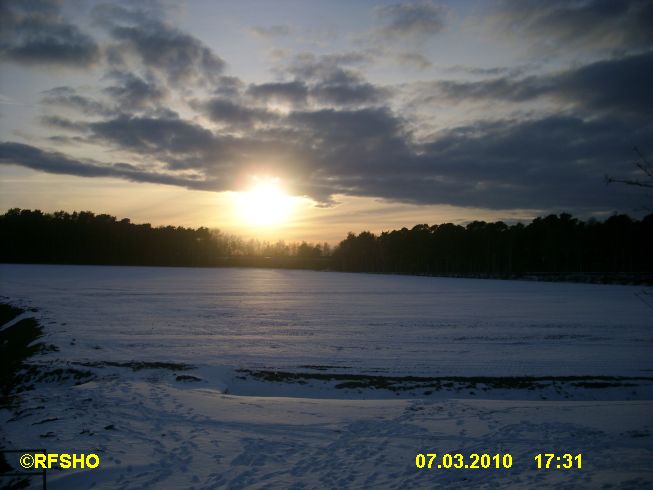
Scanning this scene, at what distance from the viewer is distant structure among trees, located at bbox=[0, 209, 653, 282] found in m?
114

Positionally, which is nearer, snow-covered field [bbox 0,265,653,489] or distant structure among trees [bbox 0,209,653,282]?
snow-covered field [bbox 0,265,653,489]

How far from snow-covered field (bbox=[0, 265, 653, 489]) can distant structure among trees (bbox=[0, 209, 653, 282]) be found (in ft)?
256

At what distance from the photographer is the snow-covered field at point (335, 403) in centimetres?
859

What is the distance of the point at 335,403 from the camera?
12.9m

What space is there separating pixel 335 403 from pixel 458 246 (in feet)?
521

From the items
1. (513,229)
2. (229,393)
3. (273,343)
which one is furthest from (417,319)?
(513,229)

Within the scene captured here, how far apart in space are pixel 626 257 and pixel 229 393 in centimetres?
13039

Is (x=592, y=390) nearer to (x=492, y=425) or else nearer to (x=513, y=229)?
(x=492, y=425)

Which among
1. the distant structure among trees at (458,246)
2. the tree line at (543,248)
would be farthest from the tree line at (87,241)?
the tree line at (543,248)
